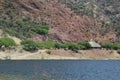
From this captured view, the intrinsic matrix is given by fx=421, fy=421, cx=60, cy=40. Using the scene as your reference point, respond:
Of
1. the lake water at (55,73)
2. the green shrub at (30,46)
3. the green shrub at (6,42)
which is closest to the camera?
the lake water at (55,73)

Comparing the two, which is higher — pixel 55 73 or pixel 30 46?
pixel 55 73

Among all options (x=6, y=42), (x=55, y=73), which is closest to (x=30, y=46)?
(x=6, y=42)

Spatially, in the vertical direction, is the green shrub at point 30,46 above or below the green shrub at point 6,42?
below

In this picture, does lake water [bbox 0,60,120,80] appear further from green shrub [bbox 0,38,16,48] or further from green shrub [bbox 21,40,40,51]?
green shrub [bbox 21,40,40,51]

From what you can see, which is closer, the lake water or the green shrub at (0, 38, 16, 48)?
the lake water

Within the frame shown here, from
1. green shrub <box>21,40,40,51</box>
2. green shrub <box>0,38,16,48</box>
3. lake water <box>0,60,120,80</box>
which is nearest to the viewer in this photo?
lake water <box>0,60,120,80</box>

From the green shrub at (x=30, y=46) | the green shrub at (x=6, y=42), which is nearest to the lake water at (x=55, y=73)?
the green shrub at (x=6, y=42)

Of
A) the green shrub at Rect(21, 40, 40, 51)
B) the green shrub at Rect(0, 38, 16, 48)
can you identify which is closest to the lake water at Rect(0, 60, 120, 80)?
the green shrub at Rect(0, 38, 16, 48)

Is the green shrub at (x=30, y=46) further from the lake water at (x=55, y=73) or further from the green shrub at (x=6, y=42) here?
the lake water at (x=55, y=73)

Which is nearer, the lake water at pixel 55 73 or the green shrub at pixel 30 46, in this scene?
the lake water at pixel 55 73

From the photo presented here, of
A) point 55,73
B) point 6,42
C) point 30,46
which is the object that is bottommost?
point 30,46

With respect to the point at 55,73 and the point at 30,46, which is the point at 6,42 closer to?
the point at 30,46

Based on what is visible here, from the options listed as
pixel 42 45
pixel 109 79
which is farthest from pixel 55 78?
pixel 42 45

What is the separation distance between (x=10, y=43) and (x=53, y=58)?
67.2 feet
